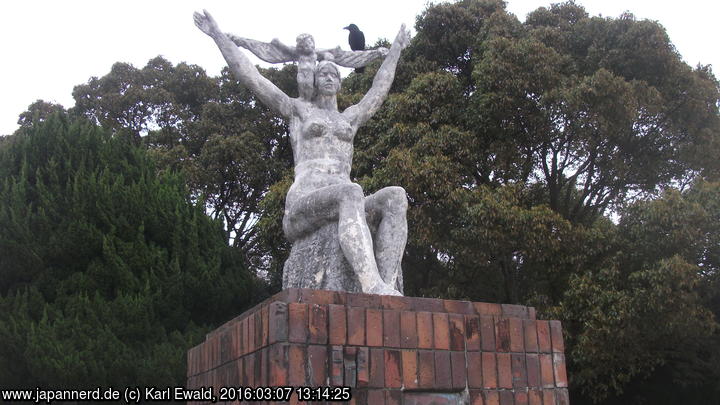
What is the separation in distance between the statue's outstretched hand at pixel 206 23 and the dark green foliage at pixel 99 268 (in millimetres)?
6091

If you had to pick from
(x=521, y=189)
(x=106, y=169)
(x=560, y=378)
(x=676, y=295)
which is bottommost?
(x=560, y=378)

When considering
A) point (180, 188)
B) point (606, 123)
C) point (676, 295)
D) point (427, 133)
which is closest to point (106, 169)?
point (180, 188)

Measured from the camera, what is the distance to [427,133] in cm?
1126

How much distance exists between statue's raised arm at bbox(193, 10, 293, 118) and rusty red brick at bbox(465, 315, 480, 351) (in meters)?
2.32

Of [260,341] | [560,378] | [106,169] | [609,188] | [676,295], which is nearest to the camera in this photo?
[260,341]

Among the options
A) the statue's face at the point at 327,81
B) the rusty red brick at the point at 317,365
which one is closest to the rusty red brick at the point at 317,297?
the rusty red brick at the point at 317,365

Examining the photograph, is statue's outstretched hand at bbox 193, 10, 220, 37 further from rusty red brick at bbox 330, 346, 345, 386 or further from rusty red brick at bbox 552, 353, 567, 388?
rusty red brick at bbox 552, 353, 567, 388

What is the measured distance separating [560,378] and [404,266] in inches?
345

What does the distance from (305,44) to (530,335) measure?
9.34 feet

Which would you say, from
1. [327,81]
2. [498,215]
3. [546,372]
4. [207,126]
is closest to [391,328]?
[546,372]

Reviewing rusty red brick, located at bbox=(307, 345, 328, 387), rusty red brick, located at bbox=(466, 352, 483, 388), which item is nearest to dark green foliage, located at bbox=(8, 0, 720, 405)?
rusty red brick, located at bbox=(466, 352, 483, 388)

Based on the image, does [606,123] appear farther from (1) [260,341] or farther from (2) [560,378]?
(1) [260,341]

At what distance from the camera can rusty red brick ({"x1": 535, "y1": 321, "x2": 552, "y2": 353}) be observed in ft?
13.1

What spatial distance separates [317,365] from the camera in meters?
3.25
